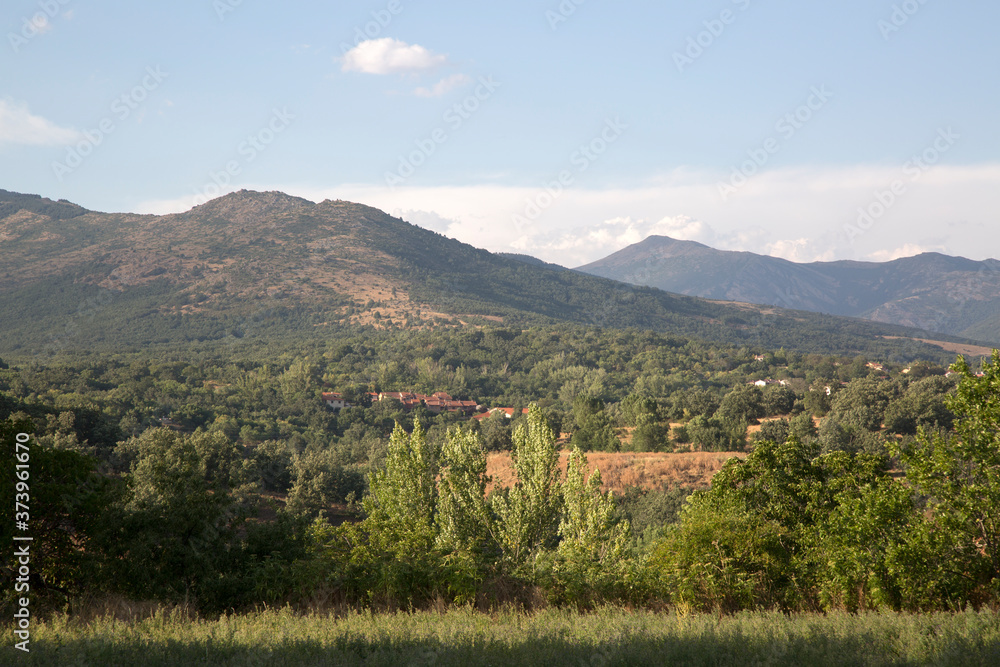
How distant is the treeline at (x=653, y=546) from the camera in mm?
9141

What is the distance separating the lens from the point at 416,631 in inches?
291

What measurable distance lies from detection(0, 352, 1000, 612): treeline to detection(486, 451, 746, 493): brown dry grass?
20.7m

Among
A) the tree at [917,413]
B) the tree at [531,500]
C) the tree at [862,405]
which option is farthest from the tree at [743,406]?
the tree at [531,500]

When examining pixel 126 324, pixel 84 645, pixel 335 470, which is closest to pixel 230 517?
pixel 84 645

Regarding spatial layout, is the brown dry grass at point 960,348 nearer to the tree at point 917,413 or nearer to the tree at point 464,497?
the tree at point 917,413

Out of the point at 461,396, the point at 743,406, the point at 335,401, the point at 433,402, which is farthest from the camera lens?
the point at 461,396

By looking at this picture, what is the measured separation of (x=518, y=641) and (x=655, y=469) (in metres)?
30.2

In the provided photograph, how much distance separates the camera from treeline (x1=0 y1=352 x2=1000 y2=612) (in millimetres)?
9141

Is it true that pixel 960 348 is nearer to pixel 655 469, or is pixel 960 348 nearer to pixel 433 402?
pixel 433 402

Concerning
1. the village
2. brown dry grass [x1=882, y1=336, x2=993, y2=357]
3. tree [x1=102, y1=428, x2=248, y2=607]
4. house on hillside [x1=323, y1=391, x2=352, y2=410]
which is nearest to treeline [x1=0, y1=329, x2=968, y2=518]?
house on hillside [x1=323, y1=391, x2=352, y2=410]

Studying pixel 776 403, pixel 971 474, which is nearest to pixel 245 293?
pixel 776 403

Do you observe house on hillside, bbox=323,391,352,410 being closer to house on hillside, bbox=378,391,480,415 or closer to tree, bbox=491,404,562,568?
house on hillside, bbox=378,391,480,415

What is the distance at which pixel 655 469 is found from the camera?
1404 inches

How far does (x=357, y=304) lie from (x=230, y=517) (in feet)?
473
